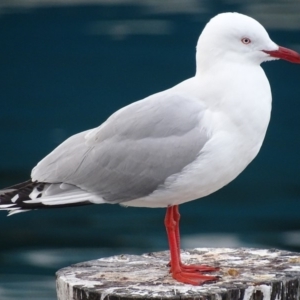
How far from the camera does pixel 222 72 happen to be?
3.48 metres

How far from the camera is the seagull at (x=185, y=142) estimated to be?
11.1ft

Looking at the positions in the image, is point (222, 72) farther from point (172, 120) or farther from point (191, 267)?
point (191, 267)

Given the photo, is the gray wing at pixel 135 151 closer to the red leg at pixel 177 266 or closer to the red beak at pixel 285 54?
the red leg at pixel 177 266

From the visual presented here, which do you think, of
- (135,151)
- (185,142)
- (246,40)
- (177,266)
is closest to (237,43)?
(246,40)

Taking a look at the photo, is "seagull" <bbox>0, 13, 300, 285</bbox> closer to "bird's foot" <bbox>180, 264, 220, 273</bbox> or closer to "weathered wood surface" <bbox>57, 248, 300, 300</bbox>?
"bird's foot" <bbox>180, 264, 220, 273</bbox>

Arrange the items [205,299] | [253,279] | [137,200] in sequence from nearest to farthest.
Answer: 1. [205,299]
2. [253,279]
3. [137,200]

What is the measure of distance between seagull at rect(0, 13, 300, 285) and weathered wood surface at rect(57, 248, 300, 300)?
0.12 m

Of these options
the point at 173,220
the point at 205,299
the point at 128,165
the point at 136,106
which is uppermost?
the point at 136,106

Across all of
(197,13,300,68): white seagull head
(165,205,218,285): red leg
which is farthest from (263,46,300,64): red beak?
(165,205,218,285): red leg

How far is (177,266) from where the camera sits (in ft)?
11.4

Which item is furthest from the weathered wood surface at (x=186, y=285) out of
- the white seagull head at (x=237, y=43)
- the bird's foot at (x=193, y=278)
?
the white seagull head at (x=237, y=43)

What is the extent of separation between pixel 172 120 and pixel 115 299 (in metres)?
0.79

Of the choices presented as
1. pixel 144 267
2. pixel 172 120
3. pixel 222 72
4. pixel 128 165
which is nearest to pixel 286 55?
pixel 222 72

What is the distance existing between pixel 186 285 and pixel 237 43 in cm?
103
